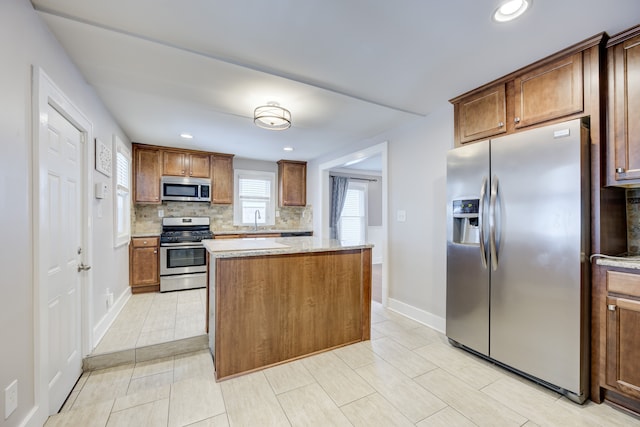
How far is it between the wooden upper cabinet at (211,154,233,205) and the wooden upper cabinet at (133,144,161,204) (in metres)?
0.86

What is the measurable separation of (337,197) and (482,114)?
3.99 meters

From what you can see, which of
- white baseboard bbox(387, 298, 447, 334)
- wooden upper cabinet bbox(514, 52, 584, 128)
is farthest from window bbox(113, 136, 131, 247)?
wooden upper cabinet bbox(514, 52, 584, 128)

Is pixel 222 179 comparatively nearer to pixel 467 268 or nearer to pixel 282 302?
pixel 282 302

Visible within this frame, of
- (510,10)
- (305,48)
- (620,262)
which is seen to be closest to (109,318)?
(305,48)

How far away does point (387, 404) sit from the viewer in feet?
5.80

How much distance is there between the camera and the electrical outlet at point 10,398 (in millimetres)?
1242

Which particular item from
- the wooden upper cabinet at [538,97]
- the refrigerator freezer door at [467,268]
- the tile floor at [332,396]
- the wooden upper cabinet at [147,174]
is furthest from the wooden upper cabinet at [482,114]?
the wooden upper cabinet at [147,174]

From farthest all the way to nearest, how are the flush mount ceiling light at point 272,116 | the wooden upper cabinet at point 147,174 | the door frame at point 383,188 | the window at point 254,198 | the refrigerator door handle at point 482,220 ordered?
the window at point 254,198 → the wooden upper cabinet at point 147,174 → the door frame at point 383,188 → the flush mount ceiling light at point 272,116 → the refrigerator door handle at point 482,220

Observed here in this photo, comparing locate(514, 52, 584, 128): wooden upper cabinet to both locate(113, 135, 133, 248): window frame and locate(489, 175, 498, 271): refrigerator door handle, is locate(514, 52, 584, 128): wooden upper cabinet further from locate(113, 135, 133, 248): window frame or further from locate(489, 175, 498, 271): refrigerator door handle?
locate(113, 135, 133, 248): window frame

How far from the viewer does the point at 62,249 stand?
6.09ft

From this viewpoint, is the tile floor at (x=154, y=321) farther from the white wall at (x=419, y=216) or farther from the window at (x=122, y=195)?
the white wall at (x=419, y=216)

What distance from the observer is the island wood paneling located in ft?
6.79

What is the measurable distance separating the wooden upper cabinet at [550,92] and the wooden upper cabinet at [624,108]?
0.53ft

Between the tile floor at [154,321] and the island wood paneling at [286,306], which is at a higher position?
the island wood paneling at [286,306]
